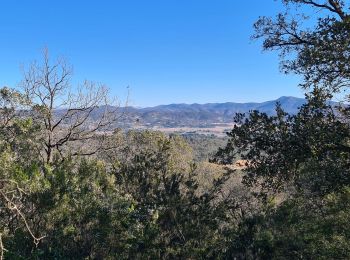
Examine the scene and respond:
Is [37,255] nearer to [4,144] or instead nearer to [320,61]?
[4,144]

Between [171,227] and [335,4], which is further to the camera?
[171,227]

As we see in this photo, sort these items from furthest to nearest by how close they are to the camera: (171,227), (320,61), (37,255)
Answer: (171,227) < (37,255) < (320,61)

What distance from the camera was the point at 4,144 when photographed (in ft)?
52.9

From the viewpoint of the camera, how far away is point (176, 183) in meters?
19.1

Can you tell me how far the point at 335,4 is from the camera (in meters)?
8.01

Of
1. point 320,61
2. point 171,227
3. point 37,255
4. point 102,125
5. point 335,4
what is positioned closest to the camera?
point 320,61

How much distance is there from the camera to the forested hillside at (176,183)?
7613mm

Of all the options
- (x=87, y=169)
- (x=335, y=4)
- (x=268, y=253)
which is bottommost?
(x=268, y=253)

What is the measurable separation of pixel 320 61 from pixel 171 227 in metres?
12.6

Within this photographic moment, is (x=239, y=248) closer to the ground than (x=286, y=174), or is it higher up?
closer to the ground

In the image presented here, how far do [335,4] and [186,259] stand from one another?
1269cm

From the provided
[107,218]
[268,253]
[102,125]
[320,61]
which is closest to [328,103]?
[320,61]

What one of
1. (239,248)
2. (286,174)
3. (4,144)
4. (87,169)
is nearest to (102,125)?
(87,169)

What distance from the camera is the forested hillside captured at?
7.61m
